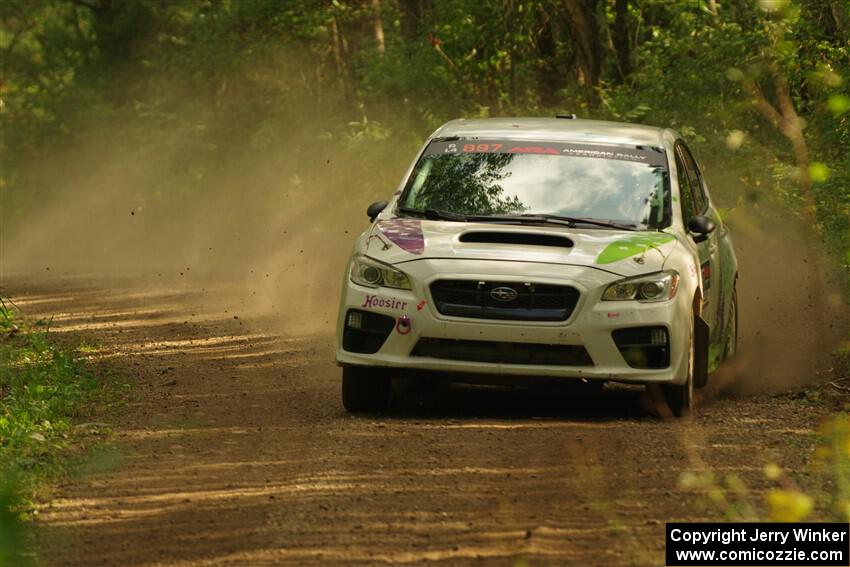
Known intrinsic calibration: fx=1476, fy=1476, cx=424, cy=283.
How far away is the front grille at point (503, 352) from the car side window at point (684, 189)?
1.46m

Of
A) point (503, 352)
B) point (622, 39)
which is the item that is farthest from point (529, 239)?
point (622, 39)

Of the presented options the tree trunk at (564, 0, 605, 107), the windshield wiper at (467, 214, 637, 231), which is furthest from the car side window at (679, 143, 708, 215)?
the tree trunk at (564, 0, 605, 107)

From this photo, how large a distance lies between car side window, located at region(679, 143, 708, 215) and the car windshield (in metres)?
0.56

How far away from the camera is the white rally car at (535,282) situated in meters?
8.28

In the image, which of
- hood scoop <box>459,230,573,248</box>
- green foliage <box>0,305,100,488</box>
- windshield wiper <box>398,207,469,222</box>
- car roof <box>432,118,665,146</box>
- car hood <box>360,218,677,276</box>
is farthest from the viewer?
car roof <box>432,118,665,146</box>

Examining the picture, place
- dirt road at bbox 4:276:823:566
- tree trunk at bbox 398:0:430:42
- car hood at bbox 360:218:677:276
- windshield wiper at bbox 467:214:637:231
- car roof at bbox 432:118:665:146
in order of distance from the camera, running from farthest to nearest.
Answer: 1. tree trunk at bbox 398:0:430:42
2. car roof at bbox 432:118:665:146
3. windshield wiper at bbox 467:214:637:231
4. car hood at bbox 360:218:677:276
5. dirt road at bbox 4:276:823:566

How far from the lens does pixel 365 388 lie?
8.77m

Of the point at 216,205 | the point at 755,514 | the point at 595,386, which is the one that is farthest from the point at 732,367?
the point at 216,205

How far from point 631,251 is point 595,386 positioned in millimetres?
1095

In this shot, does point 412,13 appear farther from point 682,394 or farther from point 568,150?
point 682,394

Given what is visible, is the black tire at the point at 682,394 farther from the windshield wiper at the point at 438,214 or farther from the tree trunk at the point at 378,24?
the tree trunk at the point at 378,24

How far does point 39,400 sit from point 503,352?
10.4 feet

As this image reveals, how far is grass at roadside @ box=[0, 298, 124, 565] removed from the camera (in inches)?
292

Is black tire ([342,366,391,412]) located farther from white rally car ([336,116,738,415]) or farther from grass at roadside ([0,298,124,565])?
grass at roadside ([0,298,124,565])
